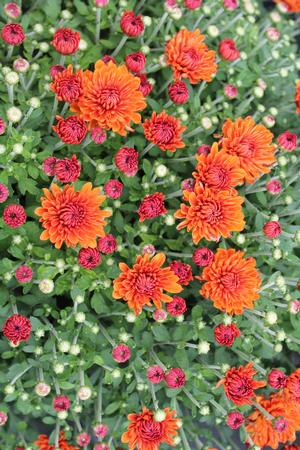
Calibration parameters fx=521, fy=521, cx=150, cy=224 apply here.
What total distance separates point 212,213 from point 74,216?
1.77 feet

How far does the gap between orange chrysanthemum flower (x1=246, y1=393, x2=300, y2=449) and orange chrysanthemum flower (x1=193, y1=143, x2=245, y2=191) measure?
40.6 inches

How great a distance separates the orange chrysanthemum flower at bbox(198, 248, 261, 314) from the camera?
2.12m

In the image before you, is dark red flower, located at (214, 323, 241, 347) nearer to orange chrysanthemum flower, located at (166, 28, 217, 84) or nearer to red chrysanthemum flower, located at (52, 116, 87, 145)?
red chrysanthemum flower, located at (52, 116, 87, 145)

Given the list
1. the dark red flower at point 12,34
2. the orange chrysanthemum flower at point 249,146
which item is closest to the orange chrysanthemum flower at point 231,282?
the orange chrysanthemum flower at point 249,146

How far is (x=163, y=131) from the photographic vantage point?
84.1 inches

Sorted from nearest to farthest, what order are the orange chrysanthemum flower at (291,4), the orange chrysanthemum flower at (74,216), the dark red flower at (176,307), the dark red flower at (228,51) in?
the orange chrysanthemum flower at (74,216) → the dark red flower at (176,307) → the dark red flower at (228,51) → the orange chrysanthemum flower at (291,4)

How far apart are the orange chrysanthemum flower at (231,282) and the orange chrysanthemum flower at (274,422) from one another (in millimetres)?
554

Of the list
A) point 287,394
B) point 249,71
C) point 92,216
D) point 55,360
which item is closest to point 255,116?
point 249,71

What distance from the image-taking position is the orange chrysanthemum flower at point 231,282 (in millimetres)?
2119

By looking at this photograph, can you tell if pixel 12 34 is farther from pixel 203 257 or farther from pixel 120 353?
pixel 120 353

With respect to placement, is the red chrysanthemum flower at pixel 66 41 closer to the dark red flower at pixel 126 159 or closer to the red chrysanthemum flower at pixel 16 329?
the dark red flower at pixel 126 159

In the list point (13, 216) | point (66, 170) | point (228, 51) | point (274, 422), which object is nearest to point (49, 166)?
point (66, 170)

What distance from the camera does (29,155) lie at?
2160 millimetres

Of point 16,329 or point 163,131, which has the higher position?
point 163,131
